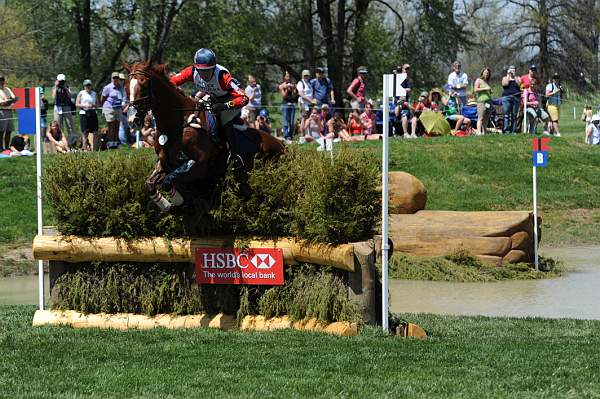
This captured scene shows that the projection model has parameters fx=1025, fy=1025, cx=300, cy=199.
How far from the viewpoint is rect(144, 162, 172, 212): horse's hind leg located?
10562 millimetres

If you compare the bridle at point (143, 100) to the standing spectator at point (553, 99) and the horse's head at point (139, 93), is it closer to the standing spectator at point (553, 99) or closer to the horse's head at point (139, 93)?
the horse's head at point (139, 93)

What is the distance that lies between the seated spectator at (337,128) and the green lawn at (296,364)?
13.8 meters

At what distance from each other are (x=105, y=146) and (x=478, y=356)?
15.7 meters

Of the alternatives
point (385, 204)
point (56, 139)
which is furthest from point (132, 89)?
point (56, 139)

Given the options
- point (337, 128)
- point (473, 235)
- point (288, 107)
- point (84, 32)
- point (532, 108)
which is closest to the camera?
point (473, 235)

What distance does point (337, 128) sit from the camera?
24828 millimetres

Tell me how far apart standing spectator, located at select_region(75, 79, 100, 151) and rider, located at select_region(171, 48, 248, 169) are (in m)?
11.7

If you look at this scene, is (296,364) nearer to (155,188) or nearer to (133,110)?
(155,188)

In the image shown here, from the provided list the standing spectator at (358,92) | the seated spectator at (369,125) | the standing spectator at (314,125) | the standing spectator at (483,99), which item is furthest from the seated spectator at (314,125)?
the standing spectator at (483,99)

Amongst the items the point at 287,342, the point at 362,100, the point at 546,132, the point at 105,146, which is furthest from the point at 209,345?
the point at 546,132

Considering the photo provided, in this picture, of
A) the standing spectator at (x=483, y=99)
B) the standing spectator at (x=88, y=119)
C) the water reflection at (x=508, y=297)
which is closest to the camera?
Answer: the water reflection at (x=508, y=297)

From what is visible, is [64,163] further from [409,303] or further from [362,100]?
[362,100]

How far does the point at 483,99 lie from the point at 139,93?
17.3 meters

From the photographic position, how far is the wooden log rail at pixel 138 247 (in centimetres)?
1059
